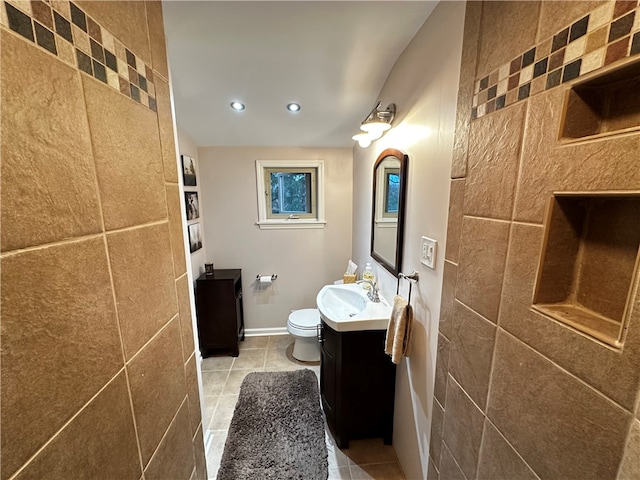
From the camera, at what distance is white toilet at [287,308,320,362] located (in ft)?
7.72

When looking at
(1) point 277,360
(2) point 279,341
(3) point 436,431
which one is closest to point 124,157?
(3) point 436,431

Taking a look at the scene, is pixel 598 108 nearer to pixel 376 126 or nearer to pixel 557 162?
pixel 557 162

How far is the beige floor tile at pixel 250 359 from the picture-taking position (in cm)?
249

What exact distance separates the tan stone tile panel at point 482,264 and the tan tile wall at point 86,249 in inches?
35.3

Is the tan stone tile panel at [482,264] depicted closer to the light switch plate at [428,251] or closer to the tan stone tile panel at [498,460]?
the light switch plate at [428,251]

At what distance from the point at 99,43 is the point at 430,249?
116 cm

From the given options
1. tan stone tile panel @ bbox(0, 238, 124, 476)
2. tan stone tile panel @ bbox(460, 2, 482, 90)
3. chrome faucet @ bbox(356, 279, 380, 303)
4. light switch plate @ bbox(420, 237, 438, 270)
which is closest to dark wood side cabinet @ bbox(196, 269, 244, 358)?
chrome faucet @ bbox(356, 279, 380, 303)

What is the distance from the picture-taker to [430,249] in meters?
1.11

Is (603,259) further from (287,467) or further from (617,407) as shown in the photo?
(287,467)

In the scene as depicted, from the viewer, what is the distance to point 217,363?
2.54 metres

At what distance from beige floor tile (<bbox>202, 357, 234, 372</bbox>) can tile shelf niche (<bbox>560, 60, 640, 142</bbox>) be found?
2821mm

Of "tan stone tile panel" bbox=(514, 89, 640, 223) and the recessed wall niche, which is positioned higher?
"tan stone tile panel" bbox=(514, 89, 640, 223)

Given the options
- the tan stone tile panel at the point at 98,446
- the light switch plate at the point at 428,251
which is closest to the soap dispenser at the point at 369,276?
the light switch plate at the point at 428,251

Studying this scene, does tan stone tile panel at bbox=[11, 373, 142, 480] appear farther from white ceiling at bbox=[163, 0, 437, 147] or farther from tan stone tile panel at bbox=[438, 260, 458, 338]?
white ceiling at bbox=[163, 0, 437, 147]
